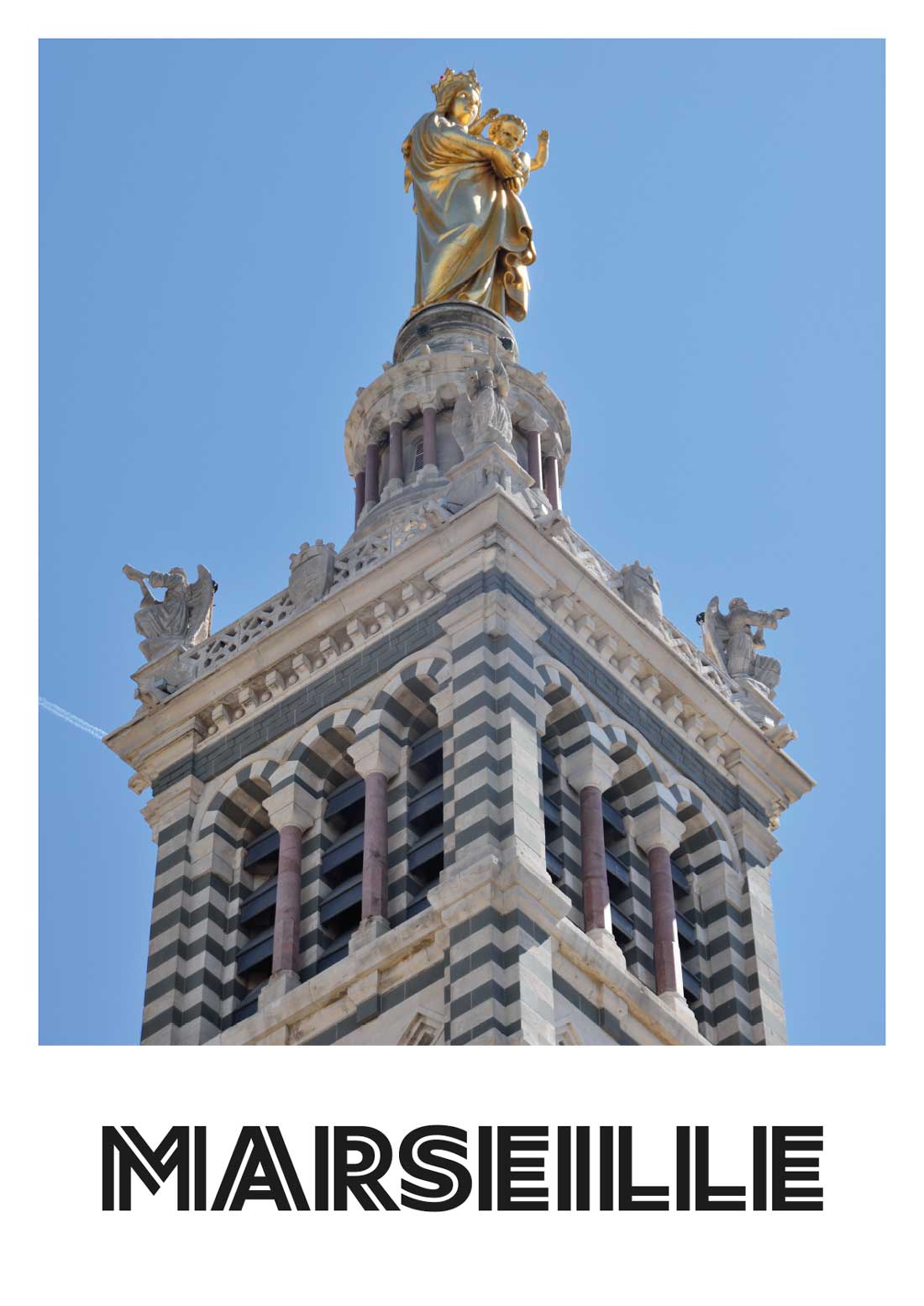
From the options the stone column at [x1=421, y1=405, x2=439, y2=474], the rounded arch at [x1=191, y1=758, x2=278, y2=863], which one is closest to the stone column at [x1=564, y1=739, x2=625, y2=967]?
the rounded arch at [x1=191, y1=758, x2=278, y2=863]

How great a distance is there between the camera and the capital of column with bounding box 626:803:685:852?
50.7 m

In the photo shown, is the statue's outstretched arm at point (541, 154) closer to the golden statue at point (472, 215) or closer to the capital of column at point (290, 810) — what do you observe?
the golden statue at point (472, 215)

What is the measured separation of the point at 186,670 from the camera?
5353 cm

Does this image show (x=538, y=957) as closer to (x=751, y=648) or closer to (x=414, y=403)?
(x=751, y=648)

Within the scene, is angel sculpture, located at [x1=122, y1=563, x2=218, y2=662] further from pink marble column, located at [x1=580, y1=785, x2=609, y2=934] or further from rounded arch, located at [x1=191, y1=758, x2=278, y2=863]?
pink marble column, located at [x1=580, y1=785, x2=609, y2=934]

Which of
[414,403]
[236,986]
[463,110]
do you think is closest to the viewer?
[236,986]

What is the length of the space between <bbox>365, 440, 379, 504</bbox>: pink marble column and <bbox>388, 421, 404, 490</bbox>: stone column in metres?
0.36

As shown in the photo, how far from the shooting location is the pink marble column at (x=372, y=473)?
5916 centimetres

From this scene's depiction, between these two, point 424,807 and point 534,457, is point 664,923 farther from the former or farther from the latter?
point 534,457

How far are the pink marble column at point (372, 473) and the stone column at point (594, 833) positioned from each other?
10108 mm

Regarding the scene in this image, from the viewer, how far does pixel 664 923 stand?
49.4m

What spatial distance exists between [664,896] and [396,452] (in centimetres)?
1206

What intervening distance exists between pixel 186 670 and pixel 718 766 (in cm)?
831

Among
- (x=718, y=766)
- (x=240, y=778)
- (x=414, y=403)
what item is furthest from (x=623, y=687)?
(x=414, y=403)
